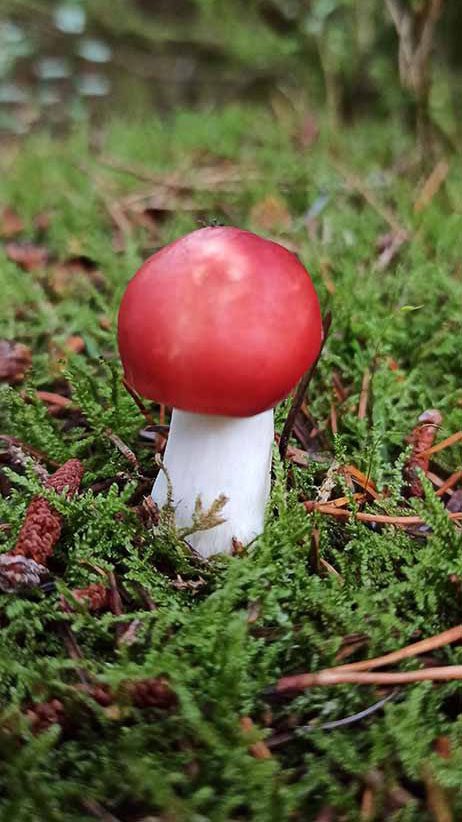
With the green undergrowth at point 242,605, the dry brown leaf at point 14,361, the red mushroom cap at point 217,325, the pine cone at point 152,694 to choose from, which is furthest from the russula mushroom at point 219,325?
the dry brown leaf at point 14,361

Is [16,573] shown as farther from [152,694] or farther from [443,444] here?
[443,444]

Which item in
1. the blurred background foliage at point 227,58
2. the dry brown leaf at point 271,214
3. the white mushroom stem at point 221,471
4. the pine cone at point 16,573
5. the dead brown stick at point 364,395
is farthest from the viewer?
the blurred background foliage at point 227,58

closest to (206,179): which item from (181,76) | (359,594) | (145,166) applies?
(145,166)

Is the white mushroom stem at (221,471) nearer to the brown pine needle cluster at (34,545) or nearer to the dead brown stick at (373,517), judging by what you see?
the dead brown stick at (373,517)

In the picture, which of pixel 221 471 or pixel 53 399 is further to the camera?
pixel 53 399

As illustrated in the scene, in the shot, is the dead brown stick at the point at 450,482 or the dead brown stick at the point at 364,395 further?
the dead brown stick at the point at 364,395

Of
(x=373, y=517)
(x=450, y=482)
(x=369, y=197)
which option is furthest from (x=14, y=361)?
(x=369, y=197)

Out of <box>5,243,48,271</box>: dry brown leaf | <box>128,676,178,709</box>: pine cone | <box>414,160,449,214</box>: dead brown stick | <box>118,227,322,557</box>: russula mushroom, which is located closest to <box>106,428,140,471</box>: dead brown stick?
<box>118,227,322,557</box>: russula mushroom
